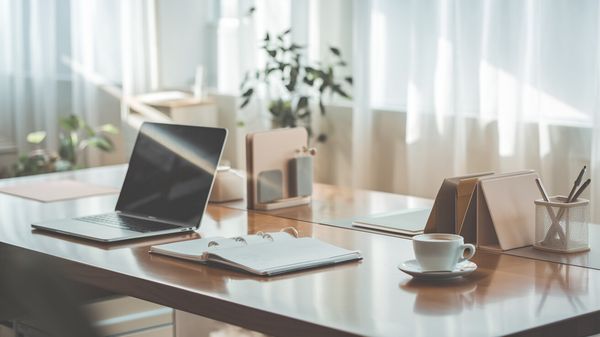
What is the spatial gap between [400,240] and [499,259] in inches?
11.1

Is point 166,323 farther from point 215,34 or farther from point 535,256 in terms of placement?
point 215,34

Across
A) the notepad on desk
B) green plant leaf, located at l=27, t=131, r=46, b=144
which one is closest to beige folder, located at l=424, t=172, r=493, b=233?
the notepad on desk

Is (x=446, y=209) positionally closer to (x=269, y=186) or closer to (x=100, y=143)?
(x=269, y=186)

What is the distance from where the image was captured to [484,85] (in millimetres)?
3852

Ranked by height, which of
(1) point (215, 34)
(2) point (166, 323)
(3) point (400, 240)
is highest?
(1) point (215, 34)

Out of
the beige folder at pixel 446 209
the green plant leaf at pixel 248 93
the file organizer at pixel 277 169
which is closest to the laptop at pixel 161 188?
the file organizer at pixel 277 169

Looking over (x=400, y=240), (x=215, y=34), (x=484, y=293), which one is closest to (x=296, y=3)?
(x=215, y=34)

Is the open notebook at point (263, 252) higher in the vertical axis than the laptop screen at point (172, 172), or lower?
lower

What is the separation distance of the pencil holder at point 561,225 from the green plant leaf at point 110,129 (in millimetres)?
4522

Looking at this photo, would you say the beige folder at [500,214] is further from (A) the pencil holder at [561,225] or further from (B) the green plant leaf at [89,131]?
(B) the green plant leaf at [89,131]

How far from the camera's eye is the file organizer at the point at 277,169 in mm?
2318

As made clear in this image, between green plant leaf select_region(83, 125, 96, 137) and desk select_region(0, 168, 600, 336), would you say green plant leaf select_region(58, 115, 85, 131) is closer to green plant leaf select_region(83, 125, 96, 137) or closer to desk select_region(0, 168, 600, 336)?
green plant leaf select_region(83, 125, 96, 137)

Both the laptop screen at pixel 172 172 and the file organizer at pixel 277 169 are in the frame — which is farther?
the file organizer at pixel 277 169

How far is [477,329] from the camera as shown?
3.99ft
